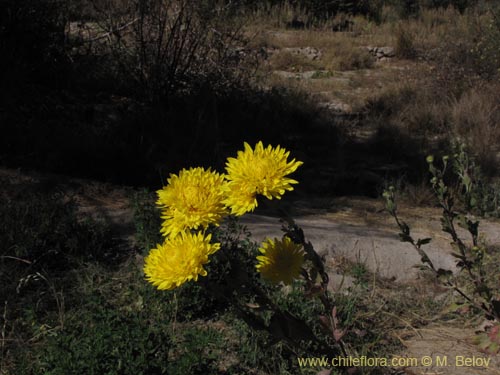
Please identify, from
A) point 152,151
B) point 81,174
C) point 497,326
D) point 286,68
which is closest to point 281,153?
point 497,326

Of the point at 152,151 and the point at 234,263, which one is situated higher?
the point at 234,263

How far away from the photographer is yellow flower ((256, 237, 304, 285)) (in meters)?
1.56

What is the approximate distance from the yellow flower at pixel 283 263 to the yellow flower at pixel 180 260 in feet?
0.62

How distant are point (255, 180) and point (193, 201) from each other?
16 cm

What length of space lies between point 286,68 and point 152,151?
22.8 ft

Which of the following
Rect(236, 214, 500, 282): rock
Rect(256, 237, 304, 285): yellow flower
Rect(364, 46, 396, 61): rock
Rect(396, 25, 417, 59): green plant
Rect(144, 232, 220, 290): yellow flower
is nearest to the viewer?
Rect(144, 232, 220, 290): yellow flower

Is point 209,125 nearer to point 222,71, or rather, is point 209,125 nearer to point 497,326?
point 222,71

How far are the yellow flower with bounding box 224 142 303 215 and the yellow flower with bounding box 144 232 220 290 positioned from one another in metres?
0.12

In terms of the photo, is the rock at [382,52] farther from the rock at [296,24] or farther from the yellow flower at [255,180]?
the yellow flower at [255,180]

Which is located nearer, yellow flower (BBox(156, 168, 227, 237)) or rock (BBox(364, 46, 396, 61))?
Answer: yellow flower (BBox(156, 168, 227, 237))

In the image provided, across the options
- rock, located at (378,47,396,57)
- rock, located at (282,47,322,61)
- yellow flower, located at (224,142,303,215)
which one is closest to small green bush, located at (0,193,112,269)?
yellow flower, located at (224,142,303,215)

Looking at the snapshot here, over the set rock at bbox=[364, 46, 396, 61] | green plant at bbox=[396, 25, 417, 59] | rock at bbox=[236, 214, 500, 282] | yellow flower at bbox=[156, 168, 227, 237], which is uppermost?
yellow flower at bbox=[156, 168, 227, 237]

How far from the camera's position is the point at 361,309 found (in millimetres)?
3160

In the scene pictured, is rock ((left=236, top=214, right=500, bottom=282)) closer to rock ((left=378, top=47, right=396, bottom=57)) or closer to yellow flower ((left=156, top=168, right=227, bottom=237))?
yellow flower ((left=156, top=168, right=227, bottom=237))
